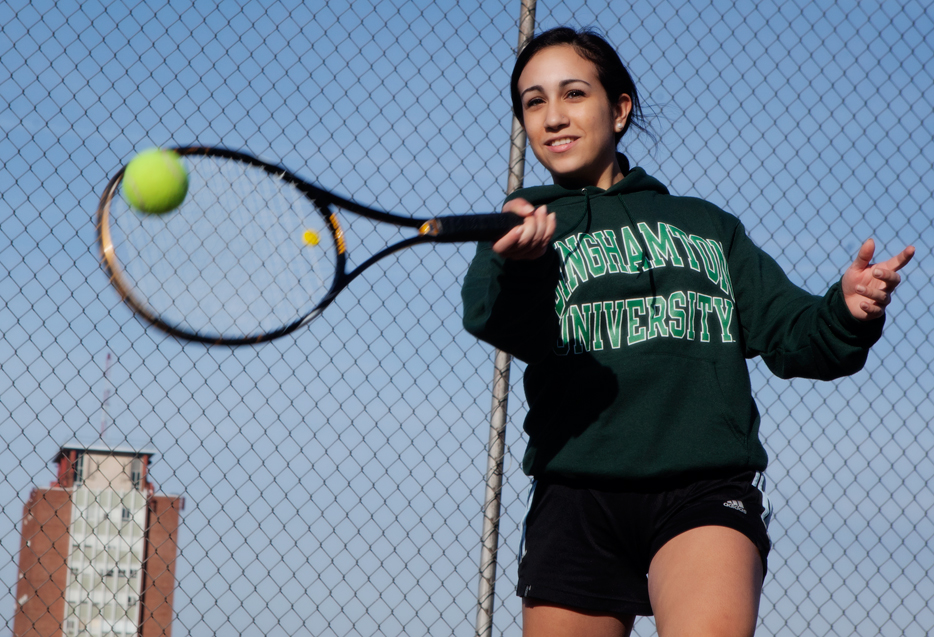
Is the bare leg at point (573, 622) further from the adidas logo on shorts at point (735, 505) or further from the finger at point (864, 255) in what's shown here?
the finger at point (864, 255)

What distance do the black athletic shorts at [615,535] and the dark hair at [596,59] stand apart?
787 mm

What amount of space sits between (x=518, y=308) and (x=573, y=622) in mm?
556

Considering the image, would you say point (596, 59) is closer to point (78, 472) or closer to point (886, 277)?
point (886, 277)

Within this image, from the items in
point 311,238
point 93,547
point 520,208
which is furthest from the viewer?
point 93,547

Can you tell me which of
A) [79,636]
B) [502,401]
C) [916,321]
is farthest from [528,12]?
[79,636]

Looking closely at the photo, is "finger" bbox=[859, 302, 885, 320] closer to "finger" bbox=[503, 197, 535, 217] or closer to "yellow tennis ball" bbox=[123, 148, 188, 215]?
Result: "finger" bbox=[503, 197, 535, 217]

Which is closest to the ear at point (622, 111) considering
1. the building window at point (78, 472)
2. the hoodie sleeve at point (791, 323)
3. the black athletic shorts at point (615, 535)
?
the hoodie sleeve at point (791, 323)

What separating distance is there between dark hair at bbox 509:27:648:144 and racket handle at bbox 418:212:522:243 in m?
0.56

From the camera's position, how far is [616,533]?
1.61 m

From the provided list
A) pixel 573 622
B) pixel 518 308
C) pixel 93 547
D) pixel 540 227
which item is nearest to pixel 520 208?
pixel 540 227

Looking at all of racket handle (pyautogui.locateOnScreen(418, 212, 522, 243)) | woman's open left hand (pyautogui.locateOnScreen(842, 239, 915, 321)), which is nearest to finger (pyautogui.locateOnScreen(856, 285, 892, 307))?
woman's open left hand (pyautogui.locateOnScreen(842, 239, 915, 321))

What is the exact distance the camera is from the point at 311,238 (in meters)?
1.79

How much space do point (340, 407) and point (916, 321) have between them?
2.25m

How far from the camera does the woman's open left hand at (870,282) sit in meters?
1.55
